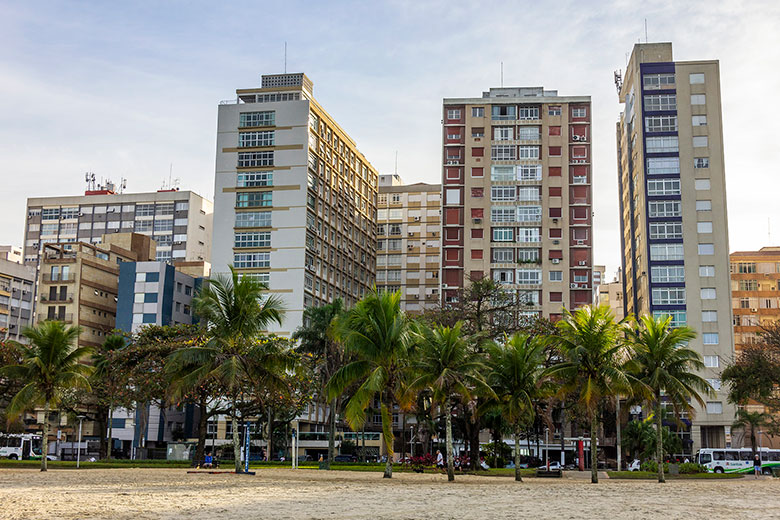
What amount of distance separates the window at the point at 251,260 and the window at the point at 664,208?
4588 cm

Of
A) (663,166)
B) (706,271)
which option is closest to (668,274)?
(706,271)

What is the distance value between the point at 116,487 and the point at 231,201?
262 ft

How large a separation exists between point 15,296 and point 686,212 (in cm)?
9431

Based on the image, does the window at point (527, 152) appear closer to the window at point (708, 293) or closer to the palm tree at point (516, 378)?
the window at point (708, 293)

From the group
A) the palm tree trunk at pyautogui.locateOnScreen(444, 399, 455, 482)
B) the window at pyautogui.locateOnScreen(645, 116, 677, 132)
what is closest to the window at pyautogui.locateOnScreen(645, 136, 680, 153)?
the window at pyautogui.locateOnScreen(645, 116, 677, 132)

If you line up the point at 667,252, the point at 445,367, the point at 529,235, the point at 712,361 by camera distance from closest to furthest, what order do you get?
the point at 445,367, the point at 712,361, the point at 667,252, the point at 529,235

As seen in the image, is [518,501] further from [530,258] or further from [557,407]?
[530,258]

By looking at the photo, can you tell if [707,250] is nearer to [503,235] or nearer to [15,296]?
[503,235]

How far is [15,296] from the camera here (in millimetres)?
130750

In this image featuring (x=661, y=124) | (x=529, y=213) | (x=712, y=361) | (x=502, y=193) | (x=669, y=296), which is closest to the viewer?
(x=712, y=361)

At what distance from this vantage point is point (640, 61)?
110m

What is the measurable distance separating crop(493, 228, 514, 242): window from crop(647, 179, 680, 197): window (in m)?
17.5

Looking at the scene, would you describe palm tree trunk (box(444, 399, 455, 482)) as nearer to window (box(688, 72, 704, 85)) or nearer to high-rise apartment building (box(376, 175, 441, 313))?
window (box(688, 72, 704, 85))

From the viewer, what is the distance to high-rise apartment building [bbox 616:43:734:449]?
3910 inches
